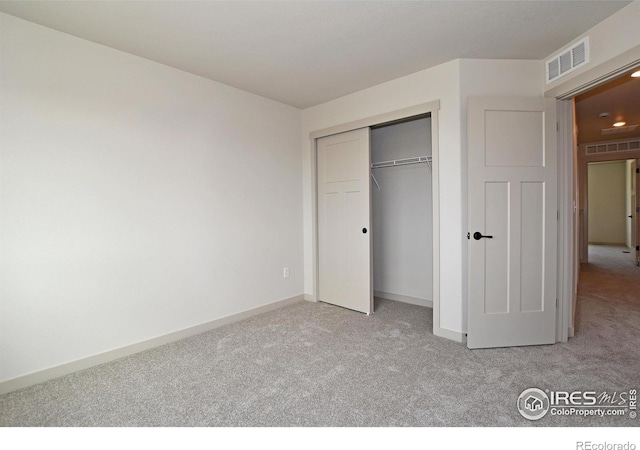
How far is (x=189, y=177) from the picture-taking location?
3.21 metres

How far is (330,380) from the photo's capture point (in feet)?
7.59

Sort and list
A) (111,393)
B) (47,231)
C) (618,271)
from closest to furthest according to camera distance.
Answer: (111,393) → (47,231) → (618,271)

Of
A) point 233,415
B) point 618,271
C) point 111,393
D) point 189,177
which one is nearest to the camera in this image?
point 233,415

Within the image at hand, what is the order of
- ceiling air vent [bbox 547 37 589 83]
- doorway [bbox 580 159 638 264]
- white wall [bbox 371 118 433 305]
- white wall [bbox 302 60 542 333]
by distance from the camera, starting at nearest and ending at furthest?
ceiling air vent [bbox 547 37 589 83]
white wall [bbox 302 60 542 333]
white wall [bbox 371 118 433 305]
doorway [bbox 580 159 638 264]

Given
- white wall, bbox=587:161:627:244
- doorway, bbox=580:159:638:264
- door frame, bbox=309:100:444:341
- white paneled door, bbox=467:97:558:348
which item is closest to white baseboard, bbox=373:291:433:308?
door frame, bbox=309:100:444:341

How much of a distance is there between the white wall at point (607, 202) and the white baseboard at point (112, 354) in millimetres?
10632

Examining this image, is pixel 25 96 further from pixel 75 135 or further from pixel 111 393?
pixel 111 393

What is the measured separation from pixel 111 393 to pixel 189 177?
189 centimetres

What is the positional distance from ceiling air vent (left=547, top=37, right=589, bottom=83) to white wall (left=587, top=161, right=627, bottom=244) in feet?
28.4

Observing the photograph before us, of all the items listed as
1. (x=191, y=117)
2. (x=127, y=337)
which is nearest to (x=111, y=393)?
(x=127, y=337)

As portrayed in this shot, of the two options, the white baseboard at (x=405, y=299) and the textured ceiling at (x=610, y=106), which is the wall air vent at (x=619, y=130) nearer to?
the textured ceiling at (x=610, y=106)

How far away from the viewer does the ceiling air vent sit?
2.55 metres

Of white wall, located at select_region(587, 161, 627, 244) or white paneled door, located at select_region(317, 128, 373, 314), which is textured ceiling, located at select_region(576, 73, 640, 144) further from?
white wall, located at select_region(587, 161, 627, 244)

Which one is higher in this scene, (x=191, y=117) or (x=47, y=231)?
(x=191, y=117)
